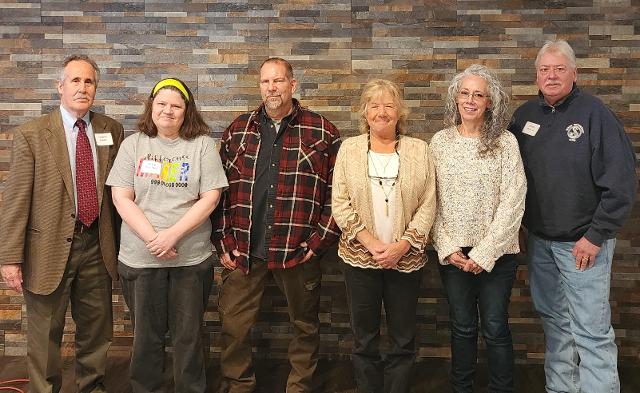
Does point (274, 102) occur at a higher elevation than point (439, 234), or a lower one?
higher

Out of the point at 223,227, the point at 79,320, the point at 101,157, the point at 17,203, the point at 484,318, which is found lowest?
the point at 79,320

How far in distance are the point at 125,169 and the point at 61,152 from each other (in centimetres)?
34

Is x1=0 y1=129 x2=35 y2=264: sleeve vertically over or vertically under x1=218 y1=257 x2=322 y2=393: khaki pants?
over

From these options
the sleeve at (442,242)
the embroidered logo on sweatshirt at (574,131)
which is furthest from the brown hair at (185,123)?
the embroidered logo on sweatshirt at (574,131)

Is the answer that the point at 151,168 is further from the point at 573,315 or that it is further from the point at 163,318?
the point at 573,315

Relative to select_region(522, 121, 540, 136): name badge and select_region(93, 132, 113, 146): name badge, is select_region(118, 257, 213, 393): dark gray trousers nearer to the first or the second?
select_region(93, 132, 113, 146): name badge

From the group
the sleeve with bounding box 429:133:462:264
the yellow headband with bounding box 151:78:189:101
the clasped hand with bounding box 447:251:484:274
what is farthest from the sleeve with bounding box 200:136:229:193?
the clasped hand with bounding box 447:251:484:274

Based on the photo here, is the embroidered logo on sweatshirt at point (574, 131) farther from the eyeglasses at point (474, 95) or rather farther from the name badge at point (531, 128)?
the eyeglasses at point (474, 95)

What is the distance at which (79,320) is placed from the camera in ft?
7.84

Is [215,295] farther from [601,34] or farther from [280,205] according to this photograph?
[601,34]

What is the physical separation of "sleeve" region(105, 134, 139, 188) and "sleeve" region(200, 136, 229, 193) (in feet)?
1.00

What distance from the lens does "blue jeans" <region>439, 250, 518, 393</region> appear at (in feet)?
7.22

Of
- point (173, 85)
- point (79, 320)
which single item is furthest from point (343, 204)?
point (79, 320)

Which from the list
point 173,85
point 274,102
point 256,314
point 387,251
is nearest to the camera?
point 387,251
